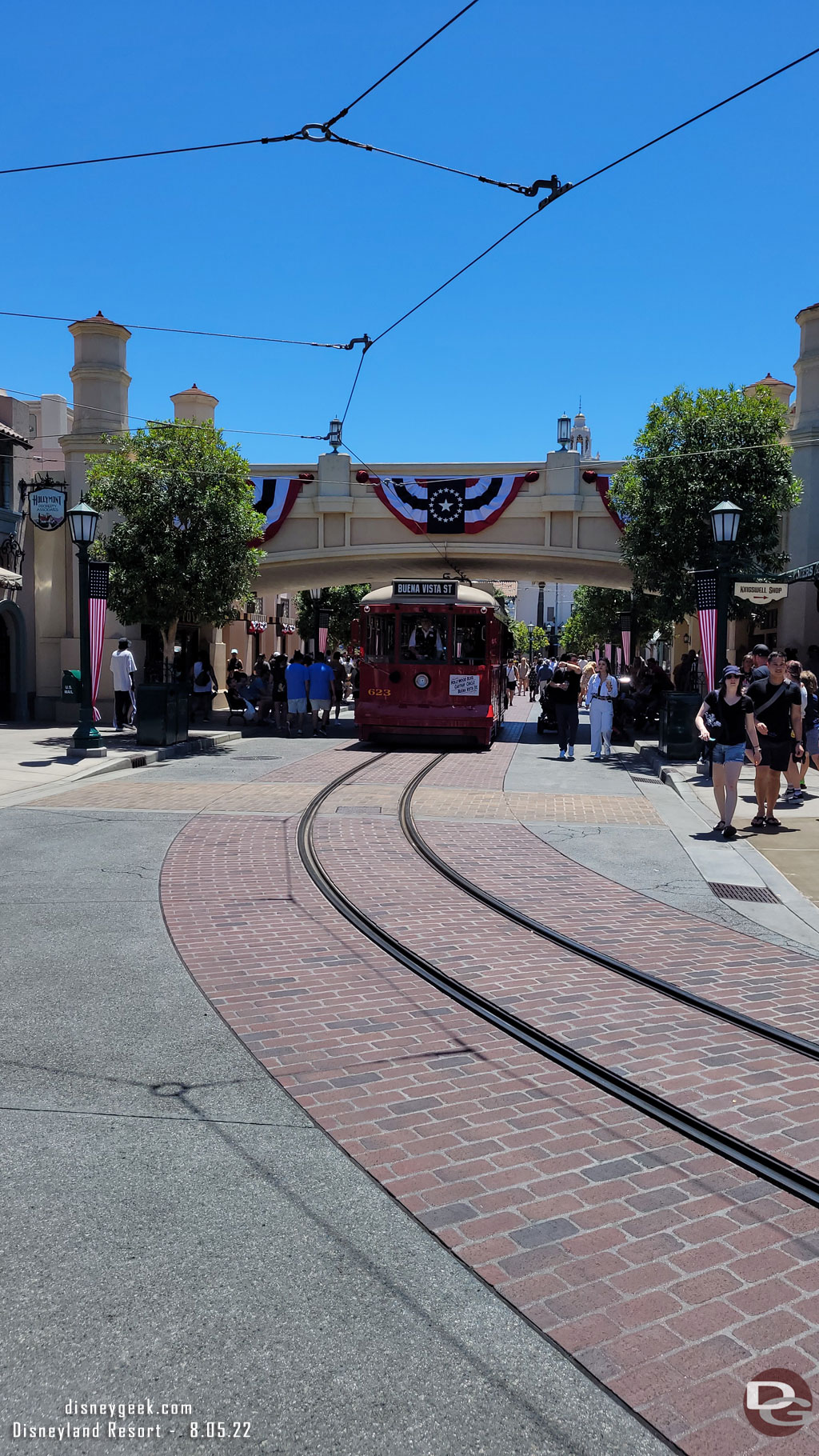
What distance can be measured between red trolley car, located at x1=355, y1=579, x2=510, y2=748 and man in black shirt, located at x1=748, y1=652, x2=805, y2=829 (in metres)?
8.68

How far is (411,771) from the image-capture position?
16344mm

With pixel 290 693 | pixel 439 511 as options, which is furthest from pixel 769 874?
pixel 439 511

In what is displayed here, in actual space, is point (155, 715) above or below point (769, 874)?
above

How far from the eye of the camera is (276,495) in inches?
1032

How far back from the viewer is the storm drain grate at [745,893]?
8125mm

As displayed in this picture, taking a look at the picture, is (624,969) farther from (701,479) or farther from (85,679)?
(701,479)

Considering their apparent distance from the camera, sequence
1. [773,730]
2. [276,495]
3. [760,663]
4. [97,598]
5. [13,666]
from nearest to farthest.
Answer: [773,730] < [760,663] < [97,598] < [13,666] < [276,495]

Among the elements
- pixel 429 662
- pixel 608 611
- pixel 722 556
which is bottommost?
pixel 429 662

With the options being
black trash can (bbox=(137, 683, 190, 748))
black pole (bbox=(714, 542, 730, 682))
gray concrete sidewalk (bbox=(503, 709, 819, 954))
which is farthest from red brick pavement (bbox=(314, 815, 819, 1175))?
black trash can (bbox=(137, 683, 190, 748))

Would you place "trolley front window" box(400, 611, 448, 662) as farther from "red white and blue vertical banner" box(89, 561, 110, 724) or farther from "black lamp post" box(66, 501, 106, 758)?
"black lamp post" box(66, 501, 106, 758)

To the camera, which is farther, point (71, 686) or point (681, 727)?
point (71, 686)

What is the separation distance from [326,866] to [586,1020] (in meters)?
4.06

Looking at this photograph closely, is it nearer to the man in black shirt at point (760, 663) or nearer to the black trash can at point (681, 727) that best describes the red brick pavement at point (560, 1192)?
the man in black shirt at point (760, 663)

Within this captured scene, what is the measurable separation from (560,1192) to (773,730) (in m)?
8.26
